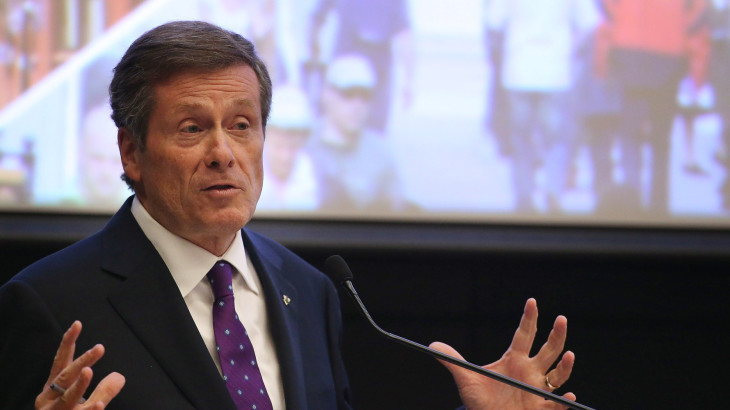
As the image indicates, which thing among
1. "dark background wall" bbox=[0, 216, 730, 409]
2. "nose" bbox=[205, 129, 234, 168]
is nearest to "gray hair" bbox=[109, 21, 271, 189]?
"nose" bbox=[205, 129, 234, 168]

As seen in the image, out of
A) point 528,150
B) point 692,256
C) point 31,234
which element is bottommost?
point 692,256

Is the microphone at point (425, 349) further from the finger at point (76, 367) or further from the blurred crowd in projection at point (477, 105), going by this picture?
the blurred crowd in projection at point (477, 105)

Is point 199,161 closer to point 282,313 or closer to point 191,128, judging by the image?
point 191,128

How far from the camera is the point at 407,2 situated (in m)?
3.25

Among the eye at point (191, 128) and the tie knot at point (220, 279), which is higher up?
the eye at point (191, 128)

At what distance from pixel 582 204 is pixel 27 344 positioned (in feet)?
7.46

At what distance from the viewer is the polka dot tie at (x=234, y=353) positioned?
5.50ft

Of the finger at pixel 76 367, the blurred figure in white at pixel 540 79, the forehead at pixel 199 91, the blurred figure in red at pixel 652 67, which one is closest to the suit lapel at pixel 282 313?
the forehead at pixel 199 91

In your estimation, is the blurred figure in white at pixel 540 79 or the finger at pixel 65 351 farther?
the blurred figure in white at pixel 540 79

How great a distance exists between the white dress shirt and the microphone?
0.20 meters

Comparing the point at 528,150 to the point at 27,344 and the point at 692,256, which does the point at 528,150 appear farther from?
the point at 27,344

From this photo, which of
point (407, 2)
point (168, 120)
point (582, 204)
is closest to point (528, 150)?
point (582, 204)

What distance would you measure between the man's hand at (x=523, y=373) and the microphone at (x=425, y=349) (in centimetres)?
17

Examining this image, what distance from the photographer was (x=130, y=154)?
1846 millimetres
